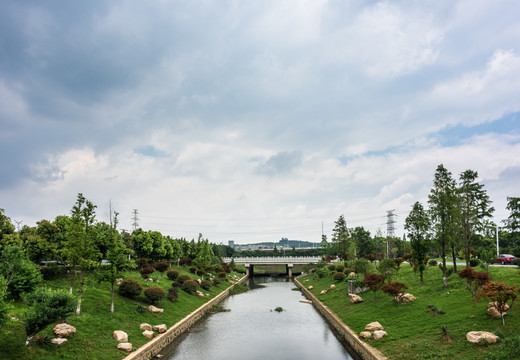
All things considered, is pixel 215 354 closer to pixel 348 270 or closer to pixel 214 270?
pixel 348 270

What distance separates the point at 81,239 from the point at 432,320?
30.2 metres

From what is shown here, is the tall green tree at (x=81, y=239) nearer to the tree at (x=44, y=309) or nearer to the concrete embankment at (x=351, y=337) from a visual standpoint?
the tree at (x=44, y=309)

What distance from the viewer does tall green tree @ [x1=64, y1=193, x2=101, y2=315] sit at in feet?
93.3

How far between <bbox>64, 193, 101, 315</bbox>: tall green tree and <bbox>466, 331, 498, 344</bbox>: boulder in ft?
96.4

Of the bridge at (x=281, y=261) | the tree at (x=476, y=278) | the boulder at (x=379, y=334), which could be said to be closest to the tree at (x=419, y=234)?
the tree at (x=476, y=278)

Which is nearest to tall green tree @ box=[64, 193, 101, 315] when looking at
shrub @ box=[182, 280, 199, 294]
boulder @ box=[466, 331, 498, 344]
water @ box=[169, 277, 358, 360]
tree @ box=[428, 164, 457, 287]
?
water @ box=[169, 277, 358, 360]

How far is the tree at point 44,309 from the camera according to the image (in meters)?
19.5

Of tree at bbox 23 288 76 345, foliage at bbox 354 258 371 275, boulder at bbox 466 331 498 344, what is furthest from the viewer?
foliage at bbox 354 258 371 275

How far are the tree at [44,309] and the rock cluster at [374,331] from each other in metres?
22.2

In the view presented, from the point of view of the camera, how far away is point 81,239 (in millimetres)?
28734

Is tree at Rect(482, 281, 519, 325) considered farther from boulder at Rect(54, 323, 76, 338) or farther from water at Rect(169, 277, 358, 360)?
boulder at Rect(54, 323, 76, 338)

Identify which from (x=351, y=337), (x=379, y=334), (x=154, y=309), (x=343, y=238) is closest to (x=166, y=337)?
(x=154, y=309)

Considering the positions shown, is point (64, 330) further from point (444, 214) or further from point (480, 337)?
point (444, 214)

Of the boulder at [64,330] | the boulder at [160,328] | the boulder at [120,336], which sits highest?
the boulder at [64,330]
